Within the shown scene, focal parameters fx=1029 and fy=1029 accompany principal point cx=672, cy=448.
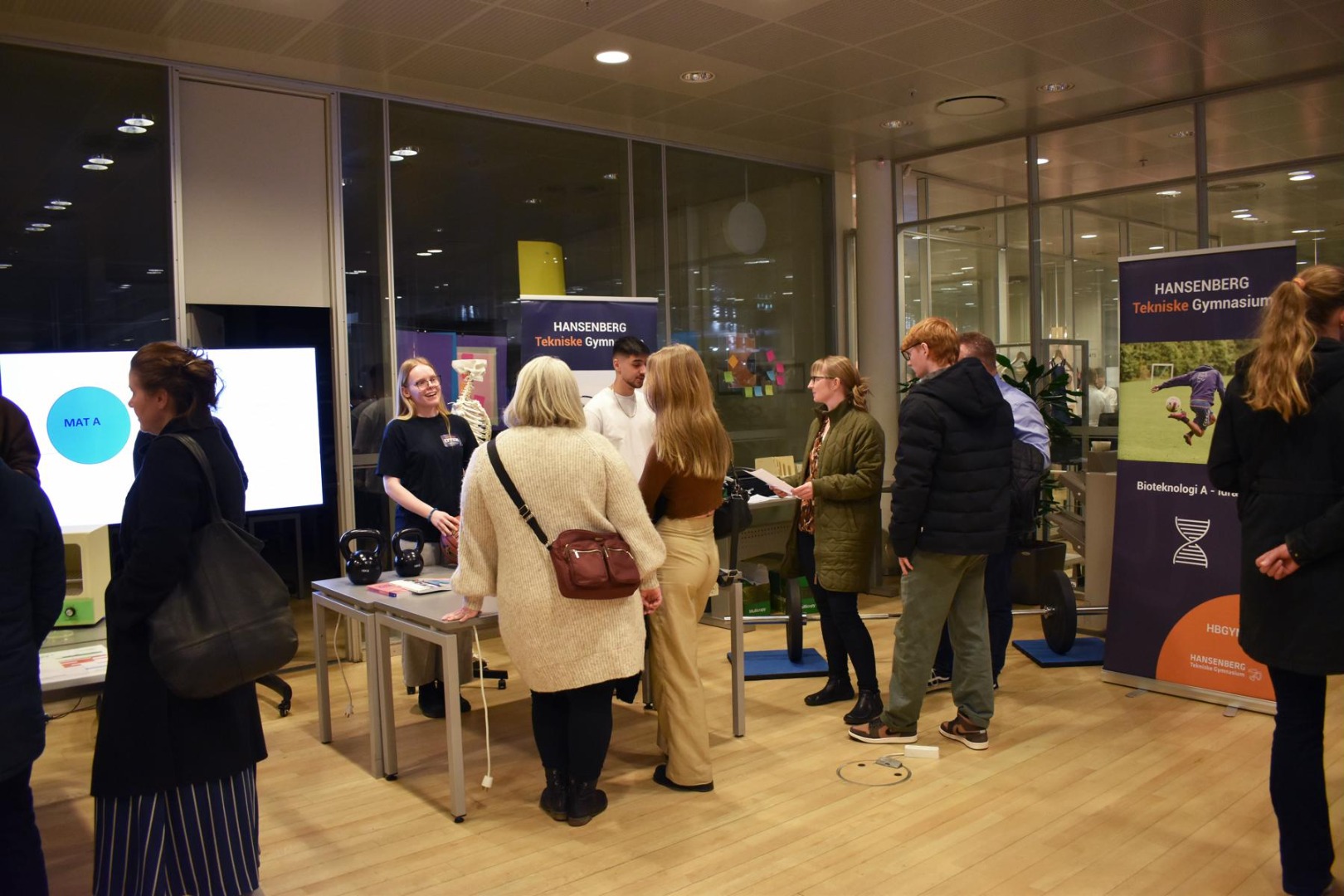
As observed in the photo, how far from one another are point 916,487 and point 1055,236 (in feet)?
14.6

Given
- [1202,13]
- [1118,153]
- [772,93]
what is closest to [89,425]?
[772,93]

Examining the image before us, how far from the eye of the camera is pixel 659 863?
3113 millimetres

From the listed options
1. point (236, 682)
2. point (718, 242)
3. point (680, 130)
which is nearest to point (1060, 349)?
point (718, 242)

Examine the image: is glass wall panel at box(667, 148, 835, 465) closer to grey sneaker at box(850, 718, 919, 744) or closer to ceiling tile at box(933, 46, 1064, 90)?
ceiling tile at box(933, 46, 1064, 90)

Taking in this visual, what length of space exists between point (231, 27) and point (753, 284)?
13.9ft

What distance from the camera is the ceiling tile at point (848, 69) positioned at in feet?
18.7

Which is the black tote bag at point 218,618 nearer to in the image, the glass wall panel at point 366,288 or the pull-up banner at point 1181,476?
the glass wall panel at point 366,288

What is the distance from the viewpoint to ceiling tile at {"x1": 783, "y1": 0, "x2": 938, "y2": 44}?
4.93m

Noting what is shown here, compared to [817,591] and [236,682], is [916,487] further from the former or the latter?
[236,682]

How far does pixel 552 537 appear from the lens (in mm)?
3178

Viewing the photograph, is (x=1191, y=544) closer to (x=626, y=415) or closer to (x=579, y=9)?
(x=626, y=415)

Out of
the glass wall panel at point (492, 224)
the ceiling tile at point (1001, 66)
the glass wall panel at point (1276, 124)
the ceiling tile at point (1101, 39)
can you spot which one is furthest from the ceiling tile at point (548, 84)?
the glass wall panel at point (1276, 124)

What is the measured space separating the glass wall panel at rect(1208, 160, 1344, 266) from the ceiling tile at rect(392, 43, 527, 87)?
14.6 ft

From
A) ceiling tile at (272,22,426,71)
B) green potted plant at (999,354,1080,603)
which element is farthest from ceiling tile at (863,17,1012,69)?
ceiling tile at (272,22,426,71)
